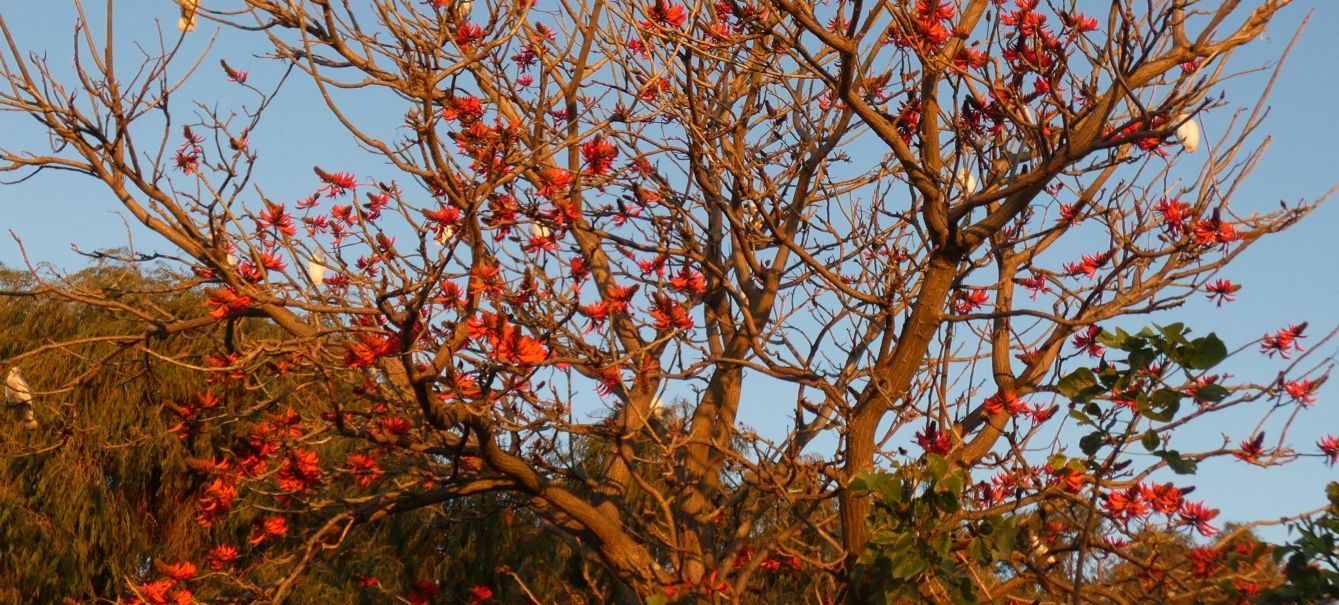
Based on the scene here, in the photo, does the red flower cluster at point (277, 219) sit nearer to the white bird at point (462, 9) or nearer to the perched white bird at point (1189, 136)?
the white bird at point (462, 9)

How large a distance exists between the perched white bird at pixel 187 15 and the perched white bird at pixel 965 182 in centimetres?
294

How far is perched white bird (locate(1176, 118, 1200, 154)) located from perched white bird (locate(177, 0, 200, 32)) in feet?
12.5

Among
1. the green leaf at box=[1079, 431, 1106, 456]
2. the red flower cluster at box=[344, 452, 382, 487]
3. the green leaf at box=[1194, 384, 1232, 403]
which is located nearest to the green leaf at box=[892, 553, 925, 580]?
the green leaf at box=[1079, 431, 1106, 456]

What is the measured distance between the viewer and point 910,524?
12.4 ft

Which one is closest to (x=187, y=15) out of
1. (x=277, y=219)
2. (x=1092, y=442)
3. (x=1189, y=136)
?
(x=277, y=219)

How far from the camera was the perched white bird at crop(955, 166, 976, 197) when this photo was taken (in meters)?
5.31

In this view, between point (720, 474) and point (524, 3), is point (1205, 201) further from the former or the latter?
point (524, 3)

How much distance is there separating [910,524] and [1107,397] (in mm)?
689

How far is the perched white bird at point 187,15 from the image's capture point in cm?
427

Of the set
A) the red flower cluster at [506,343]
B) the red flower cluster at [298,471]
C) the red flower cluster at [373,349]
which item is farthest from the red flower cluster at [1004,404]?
the red flower cluster at [298,471]

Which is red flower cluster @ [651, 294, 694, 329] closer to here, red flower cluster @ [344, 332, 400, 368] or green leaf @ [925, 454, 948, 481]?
red flower cluster @ [344, 332, 400, 368]

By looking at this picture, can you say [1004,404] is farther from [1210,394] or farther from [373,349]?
[373,349]

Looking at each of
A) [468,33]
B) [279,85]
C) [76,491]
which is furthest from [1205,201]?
[76,491]

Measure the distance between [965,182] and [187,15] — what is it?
3.07m
